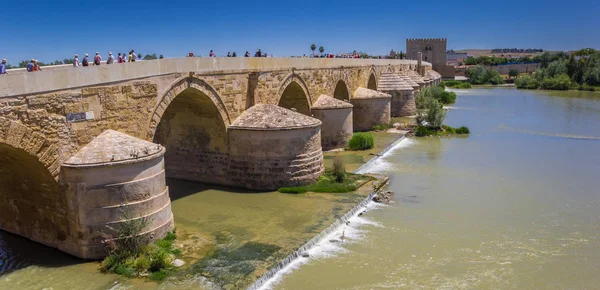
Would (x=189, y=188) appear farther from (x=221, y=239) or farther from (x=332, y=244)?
(x=332, y=244)

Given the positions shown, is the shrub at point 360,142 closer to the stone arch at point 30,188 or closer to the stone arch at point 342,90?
the stone arch at point 342,90

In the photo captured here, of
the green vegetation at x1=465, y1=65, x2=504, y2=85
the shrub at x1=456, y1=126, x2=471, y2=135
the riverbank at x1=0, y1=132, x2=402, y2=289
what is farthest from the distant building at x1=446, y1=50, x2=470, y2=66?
the riverbank at x1=0, y1=132, x2=402, y2=289

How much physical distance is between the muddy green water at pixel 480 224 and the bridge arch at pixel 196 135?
506 centimetres

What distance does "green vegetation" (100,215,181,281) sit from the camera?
865cm

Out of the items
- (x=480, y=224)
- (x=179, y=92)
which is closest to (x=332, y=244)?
(x=480, y=224)

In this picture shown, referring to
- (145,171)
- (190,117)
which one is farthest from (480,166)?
(145,171)

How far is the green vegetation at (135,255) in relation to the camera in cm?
865

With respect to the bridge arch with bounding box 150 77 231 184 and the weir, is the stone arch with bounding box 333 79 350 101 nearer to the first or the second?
the weir

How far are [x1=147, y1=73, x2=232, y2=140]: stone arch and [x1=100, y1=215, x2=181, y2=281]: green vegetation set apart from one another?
3.05 meters

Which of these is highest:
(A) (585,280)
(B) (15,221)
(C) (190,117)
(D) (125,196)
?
(C) (190,117)

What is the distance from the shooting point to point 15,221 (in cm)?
1038

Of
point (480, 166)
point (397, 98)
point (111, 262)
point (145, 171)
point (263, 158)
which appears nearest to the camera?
point (111, 262)

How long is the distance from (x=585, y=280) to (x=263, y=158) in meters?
8.34

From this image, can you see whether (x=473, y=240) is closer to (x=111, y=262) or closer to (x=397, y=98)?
(x=111, y=262)
